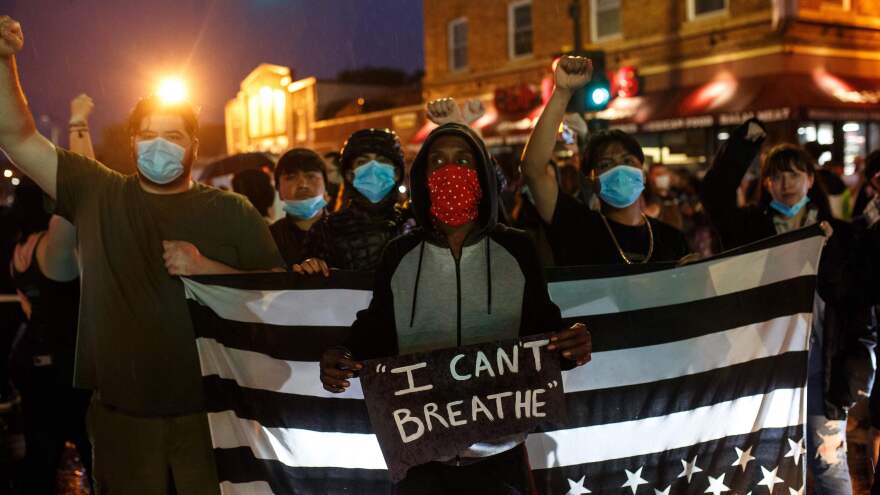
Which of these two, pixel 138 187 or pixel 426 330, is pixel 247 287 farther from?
pixel 426 330

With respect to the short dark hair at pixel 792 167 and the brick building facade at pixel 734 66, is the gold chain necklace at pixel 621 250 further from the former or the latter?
the brick building facade at pixel 734 66

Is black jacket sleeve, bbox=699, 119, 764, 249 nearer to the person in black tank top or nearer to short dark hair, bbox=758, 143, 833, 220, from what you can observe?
short dark hair, bbox=758, 143, 833, 220

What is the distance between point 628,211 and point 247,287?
1860 millimetres

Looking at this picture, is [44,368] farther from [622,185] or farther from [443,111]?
[622,185]

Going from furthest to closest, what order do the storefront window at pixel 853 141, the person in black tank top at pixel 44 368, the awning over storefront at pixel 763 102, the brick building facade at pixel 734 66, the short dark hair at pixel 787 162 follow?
1. the storefront window at pixel 853 141
2. the brick building facade at pixel 734 66
3. the awning over storefront at pixel 763 102
4. the person in black tank top at pixel 44 368
5. the short dark hair at pixel 787 162

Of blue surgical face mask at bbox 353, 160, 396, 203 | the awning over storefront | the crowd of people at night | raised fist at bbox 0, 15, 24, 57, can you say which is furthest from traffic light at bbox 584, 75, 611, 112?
raised fist at bbox 0, 15, 24, 57

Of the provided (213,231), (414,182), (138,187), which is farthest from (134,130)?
(414,182)

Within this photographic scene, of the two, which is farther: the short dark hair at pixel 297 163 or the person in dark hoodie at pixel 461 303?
the short dark hair at pixel 297 163

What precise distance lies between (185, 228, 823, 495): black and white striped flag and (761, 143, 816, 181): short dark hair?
2.52 ft

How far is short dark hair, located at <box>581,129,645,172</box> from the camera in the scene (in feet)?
13.5

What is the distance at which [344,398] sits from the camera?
3629mm

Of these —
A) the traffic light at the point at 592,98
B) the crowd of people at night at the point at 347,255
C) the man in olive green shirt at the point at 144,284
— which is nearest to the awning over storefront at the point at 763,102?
the traffic light at the point at 592,98

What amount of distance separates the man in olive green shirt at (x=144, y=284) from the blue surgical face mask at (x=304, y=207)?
4.82 ft

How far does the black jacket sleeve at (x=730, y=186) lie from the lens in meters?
4.26
